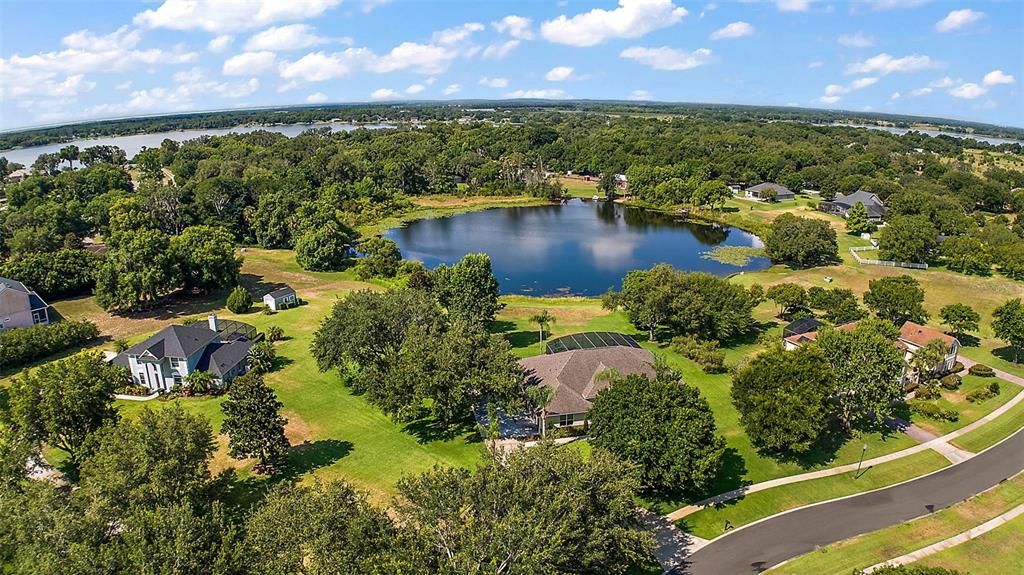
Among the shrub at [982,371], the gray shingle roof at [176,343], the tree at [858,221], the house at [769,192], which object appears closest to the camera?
the gray shingle roof at [176,343]

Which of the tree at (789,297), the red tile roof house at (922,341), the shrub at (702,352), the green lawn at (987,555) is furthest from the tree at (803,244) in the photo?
the green lawn at (987,555)

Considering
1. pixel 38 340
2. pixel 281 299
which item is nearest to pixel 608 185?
pixel 281 299

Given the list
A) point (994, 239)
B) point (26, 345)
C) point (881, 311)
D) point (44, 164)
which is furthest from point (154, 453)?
point (44, 164)

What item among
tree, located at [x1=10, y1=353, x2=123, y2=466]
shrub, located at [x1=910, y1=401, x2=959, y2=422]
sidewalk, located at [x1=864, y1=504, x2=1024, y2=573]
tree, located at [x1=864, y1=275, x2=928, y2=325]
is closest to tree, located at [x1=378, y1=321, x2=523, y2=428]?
tree, located at [x1=10, y1=353, x2=123, y2=466]

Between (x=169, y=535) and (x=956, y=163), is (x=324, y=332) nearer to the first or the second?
(x=169, y=535)

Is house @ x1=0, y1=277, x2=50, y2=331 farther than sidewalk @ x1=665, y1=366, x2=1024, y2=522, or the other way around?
house @ x1=0, y1=277, x2=50, y2=331

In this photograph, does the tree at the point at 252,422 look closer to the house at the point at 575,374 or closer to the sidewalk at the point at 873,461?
the house at the point at 575,374

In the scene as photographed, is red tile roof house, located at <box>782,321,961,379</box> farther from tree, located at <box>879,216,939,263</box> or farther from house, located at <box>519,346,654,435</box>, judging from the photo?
tree, located at <box>879,216,939,263</box>

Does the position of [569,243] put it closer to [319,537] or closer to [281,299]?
[281,299]
